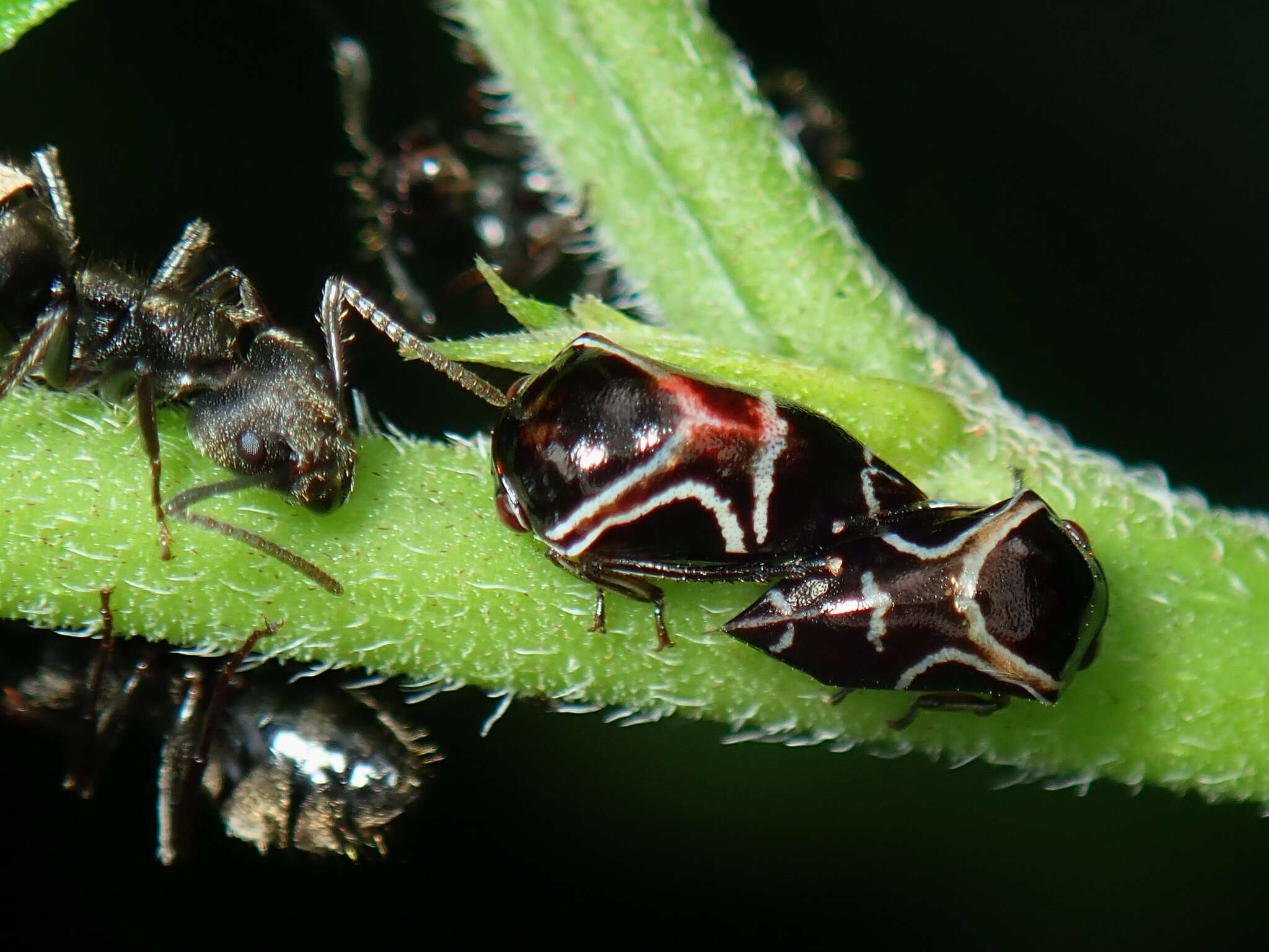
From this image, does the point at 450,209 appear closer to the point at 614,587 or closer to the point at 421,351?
the point at 421,351

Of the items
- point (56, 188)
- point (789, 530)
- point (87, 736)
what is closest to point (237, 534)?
point (789, 530)

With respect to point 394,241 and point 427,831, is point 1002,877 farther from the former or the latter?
point 394,241

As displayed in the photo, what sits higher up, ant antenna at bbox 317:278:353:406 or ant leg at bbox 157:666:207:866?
ant antenna at bbox 317:278:353:406

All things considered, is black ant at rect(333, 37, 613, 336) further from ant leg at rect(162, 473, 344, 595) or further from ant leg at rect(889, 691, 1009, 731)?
ant leg at rect(889, 691, 1009, 731)

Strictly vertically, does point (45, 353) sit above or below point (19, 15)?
below

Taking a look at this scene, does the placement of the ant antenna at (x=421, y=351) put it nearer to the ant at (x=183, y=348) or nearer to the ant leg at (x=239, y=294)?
the ant at (x=183, y=348)

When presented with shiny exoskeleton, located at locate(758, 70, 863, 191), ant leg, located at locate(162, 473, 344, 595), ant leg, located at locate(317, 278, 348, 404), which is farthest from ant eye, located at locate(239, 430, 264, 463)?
shiny exoskeleton, located at locate(758, 70, 863, 191)

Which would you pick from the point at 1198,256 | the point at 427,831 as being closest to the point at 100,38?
the point at 427,831
